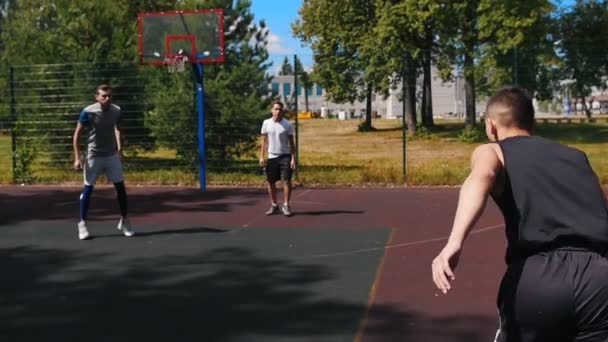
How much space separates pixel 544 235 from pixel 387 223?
738 centimetres

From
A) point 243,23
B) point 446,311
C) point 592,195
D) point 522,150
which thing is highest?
point 243,23

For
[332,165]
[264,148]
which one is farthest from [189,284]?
[332,165]

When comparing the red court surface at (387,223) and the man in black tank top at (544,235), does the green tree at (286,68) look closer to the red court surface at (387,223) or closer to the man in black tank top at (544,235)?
the red court surface at (387,223)

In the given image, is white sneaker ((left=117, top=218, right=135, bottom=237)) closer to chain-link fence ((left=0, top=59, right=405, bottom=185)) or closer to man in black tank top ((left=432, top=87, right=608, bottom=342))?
chain-link fence ((left=0, top=59, right=405, bottom=185))

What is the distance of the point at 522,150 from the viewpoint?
3062 mm

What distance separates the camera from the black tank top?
2967 mm

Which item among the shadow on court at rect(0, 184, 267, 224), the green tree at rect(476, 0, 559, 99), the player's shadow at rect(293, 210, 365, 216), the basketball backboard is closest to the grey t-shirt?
the shadow on court at rect(0, 184, 267, 224)

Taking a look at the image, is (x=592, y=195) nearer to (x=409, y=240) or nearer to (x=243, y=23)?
(x=409, y=240)

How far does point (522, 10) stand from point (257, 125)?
2196 cm

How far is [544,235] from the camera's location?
299 centimetres

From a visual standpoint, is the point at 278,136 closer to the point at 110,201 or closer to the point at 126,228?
the point at 126,228

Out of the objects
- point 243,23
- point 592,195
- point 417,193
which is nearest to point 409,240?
point 417,193

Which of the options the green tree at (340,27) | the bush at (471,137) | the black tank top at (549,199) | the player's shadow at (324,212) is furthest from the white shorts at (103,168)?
the green tree at (340,27)

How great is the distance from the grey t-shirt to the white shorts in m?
0.06
